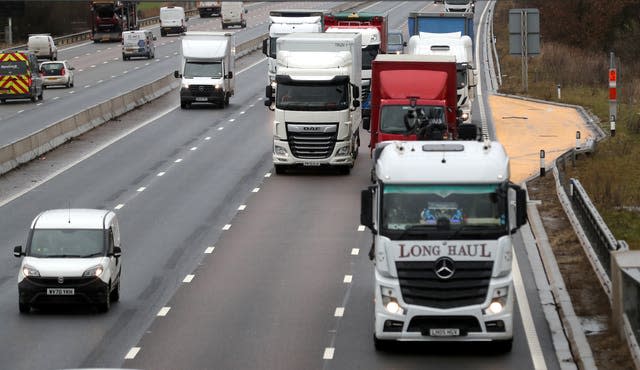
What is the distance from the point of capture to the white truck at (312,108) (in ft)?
145

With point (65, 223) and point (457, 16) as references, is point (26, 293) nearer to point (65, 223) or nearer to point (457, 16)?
point (65, 223)

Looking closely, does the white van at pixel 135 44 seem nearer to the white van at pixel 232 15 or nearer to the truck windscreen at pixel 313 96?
the white van at pixel 232 15

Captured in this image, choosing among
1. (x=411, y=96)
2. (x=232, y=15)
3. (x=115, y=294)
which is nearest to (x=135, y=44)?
(x=232, y=15)

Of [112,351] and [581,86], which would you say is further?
[581,86]

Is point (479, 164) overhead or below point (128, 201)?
overhead

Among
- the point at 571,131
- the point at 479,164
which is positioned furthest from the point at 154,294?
the point at 571,131

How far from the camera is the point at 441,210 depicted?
72.4ft

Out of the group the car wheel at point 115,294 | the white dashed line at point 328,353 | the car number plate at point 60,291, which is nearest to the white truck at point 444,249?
the white dashed line at point 328,353

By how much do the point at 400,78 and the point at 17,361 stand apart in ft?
66.7

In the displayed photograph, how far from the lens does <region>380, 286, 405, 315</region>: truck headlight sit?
2202 centimetres

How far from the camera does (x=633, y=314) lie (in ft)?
73.4

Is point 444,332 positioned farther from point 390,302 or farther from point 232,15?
point 232,15

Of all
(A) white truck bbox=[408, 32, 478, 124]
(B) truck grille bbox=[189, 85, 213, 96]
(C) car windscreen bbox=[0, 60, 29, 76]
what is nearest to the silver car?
(C) car windscreen bbox=[0, 60, 29, 76]

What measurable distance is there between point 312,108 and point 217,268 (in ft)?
45.8
